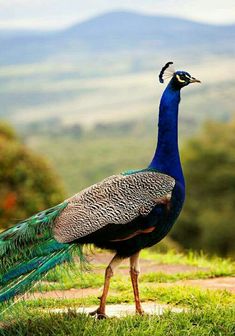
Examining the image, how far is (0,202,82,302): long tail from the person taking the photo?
17.3 feet

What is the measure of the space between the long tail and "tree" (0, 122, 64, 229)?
1266 centimetres

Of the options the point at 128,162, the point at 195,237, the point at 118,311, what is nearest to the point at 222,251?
the point at 195,237

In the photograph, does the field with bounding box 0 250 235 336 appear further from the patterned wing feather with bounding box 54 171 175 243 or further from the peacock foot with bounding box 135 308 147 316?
the patterned wing feather with bounding box 54 171 175 243

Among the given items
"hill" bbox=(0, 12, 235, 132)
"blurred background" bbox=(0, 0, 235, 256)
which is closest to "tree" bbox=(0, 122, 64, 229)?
"blurred background" bbox=(0, 0, 235, 256)

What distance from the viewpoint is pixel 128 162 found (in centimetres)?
6888

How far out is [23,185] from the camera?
60.8ft

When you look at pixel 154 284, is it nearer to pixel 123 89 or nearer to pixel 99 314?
pixel 99 314

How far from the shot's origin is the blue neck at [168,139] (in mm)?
5699

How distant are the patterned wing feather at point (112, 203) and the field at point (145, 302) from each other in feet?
1.01

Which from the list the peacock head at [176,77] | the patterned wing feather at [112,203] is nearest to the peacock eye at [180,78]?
the peacock head at [176,77]

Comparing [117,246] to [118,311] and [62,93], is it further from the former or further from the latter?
[62,93]

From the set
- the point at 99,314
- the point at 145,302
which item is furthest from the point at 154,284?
the point at 99,314

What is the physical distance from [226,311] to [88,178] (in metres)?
55.6

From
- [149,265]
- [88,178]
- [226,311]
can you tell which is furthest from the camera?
[88,178]
